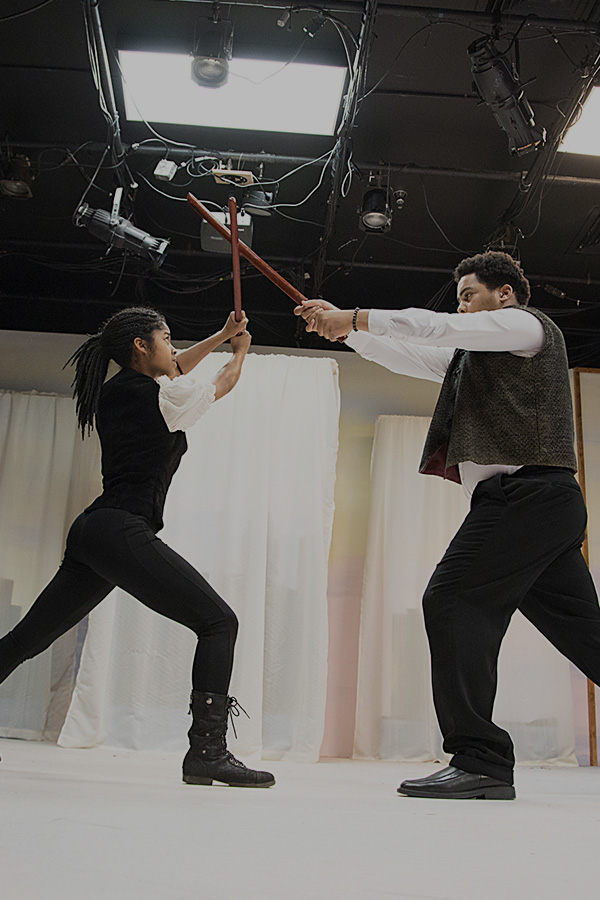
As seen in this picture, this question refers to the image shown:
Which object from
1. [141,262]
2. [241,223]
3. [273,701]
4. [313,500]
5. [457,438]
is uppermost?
[141,262]

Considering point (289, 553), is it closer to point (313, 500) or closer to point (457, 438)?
point (313, 500)

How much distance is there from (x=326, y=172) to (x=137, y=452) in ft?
7.70

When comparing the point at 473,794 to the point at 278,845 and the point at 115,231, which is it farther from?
the point at 115,231

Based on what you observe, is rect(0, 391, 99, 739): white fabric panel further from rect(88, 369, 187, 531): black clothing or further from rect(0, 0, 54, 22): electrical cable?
rect(88, 369, 187, 531): black clothing

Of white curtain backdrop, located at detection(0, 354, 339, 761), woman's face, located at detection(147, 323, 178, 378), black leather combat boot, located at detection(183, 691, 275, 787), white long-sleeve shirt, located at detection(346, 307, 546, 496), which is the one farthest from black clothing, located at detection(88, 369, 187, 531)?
white curtain backdrop, located at detection(0, 354, 339, 761)

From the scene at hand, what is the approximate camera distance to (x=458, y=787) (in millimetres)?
1803

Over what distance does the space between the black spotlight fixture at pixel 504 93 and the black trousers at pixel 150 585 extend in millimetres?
2163

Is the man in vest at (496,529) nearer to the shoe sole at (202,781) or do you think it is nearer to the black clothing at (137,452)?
the shoe sole at (202,781)

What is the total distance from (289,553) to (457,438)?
214 centimetres

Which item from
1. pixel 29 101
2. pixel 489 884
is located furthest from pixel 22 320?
pixel 489 884

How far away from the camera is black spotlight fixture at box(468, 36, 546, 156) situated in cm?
293

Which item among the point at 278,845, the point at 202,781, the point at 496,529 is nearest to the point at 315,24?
the point at 496,529

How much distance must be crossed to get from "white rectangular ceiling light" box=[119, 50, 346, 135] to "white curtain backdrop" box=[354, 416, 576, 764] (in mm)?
1946

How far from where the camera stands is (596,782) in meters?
3.07
